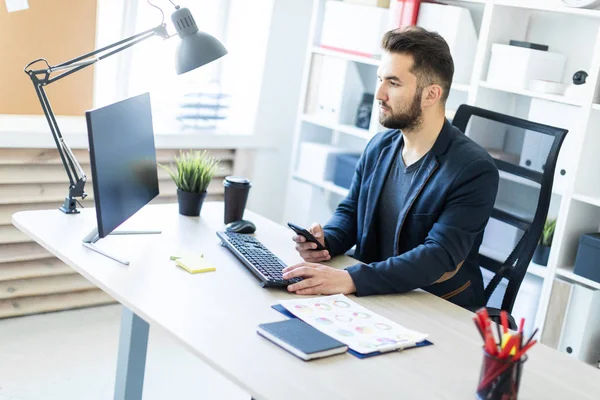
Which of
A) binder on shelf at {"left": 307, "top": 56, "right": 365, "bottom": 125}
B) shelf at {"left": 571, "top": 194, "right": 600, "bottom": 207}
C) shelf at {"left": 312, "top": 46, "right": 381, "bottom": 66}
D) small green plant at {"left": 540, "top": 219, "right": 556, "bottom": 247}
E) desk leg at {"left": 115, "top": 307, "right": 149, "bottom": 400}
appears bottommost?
desk leg at {"left": 115, "top": 307, "right": 149, "bottom": 400}

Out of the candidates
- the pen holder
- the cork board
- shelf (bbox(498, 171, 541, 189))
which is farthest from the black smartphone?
the cork board

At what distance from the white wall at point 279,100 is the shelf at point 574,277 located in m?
1.64

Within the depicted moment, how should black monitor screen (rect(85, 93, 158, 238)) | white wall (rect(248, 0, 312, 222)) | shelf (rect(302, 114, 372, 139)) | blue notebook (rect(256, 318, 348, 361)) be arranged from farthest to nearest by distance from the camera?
white wall (rect(248, 0, 312, 222)) < shelf (rect(302, 114, 372, 139)) < black monitor screen (rect(85, 93, 158, 238)) < blue notebook (rect(256, 318, 348, 361))

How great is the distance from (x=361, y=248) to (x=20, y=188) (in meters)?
1.59

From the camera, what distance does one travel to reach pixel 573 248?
9.90 feet

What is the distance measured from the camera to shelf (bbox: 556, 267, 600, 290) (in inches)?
114

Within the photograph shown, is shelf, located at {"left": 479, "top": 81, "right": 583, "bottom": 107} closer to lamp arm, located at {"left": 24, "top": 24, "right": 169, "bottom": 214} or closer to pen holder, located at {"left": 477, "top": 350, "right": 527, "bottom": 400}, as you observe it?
lamp arm, located at {"left": 24, "top": 24, "right": 169, "bottom": 214}

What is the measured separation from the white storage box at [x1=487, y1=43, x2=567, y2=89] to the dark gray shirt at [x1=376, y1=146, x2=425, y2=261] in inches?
37.0

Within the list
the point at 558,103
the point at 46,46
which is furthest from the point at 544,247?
the point at 46,46

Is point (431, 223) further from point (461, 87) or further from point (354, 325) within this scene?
point (461, 87)

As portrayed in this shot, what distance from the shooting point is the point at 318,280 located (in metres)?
1.94

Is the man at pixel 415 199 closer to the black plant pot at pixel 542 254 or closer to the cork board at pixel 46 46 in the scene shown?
the black plant pot at pixel 542 254

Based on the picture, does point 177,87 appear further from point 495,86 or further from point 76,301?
point 495,86

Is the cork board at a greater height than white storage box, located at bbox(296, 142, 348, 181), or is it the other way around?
the cork board
